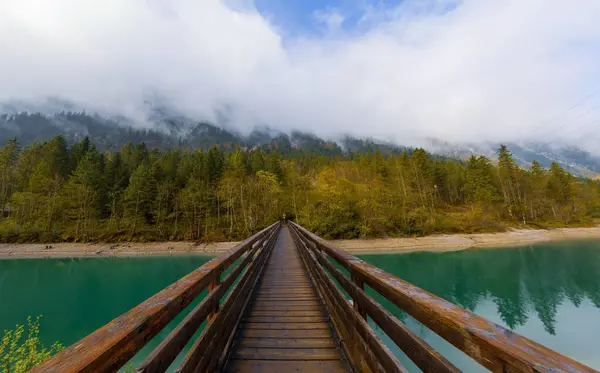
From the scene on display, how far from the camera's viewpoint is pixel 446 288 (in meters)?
15.2

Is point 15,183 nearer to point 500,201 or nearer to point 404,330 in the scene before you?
point 404,330

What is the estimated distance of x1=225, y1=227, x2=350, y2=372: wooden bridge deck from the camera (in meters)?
2.60

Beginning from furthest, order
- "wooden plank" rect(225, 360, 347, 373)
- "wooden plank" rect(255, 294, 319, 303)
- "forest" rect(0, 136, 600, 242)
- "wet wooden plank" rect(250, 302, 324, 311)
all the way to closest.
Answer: "forest" rect(0, 136, 600, 242) → "wooden plank" rect(255, 294, 319, 303) → "wet wooden plank" rect(250, 302, 324, 311) → "wooden plank" rect(225, 360, 347, 373)

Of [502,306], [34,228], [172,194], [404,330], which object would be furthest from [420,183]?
[34,228]

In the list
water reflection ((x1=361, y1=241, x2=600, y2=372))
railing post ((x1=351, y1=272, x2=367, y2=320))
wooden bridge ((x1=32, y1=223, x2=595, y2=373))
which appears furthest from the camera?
water reflection ((x1=361, y1=241, x2=600, y2=372))

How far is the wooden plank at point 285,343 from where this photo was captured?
9.76ft

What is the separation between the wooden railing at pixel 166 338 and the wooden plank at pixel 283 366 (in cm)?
21

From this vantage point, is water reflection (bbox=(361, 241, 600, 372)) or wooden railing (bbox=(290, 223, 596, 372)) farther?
water reflection (bbox=(361, 241, 600, 372))

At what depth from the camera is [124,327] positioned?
1104 millimetres

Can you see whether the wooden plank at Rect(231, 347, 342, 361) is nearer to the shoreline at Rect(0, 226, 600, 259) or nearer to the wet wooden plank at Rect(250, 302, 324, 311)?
the wet wooden plank at Rect(250, 302, 324, 311)

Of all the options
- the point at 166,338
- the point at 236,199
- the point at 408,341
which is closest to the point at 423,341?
the point at 408,341

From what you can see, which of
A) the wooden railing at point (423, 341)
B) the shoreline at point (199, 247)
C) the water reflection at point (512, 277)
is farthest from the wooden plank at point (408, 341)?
the shoreline at point (199, 247)

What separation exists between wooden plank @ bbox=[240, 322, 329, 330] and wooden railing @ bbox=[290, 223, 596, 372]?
0.81 metres

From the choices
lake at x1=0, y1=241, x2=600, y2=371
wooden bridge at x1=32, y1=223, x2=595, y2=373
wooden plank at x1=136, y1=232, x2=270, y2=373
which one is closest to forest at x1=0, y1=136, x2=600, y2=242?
lake at x1=0, y1=241, x2=600, y2=371
